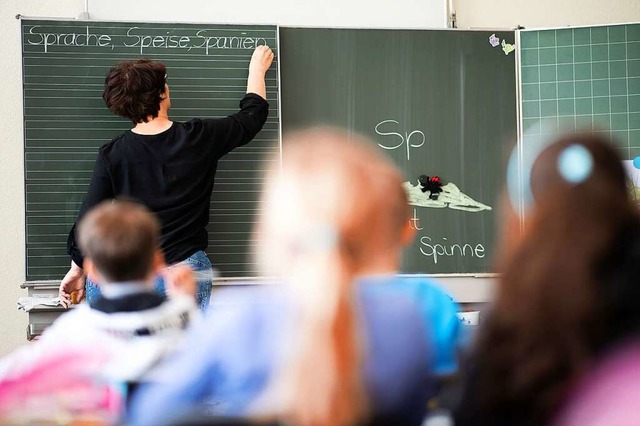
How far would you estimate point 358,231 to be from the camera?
129 centimetres

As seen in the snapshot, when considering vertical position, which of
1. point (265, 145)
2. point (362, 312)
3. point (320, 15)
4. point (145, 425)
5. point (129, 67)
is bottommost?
point (145, 425)

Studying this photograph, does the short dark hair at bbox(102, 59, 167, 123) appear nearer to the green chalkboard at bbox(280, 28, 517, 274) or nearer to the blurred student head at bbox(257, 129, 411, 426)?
the green chalkboard at bbox(280, 28, 517, 274)

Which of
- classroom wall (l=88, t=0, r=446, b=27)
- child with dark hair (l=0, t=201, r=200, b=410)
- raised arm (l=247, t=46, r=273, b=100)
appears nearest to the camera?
child with dark hair (l=0, t=201, r=200, b=410)

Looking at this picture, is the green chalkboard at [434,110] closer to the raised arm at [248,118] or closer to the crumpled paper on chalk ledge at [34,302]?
the raised arm at [248,118]

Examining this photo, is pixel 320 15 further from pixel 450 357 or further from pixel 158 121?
pixel 450 357

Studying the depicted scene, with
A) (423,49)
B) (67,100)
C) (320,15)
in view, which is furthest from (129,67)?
(423,49)

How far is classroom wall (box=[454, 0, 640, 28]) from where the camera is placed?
14.0 ft

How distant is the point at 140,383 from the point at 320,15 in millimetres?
2773

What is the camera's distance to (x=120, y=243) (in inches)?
70.9

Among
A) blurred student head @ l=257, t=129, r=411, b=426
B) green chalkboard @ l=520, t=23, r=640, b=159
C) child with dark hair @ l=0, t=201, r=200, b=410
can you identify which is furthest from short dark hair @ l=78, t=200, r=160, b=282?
green chalkboard @ l=520, t=23, r=640, b=159

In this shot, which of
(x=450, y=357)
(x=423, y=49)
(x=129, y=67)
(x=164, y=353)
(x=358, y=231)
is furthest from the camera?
(x=423, y=49)

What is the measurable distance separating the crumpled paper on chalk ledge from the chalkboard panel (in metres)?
0.09

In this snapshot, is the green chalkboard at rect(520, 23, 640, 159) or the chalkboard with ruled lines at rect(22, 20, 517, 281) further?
the green chalkboard at rect(520, 23, 640, 159)

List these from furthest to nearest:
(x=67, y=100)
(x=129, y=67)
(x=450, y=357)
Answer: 1. (x=67, y=100)
2. (x=129, y=67)
3. (x=450, y=357)
